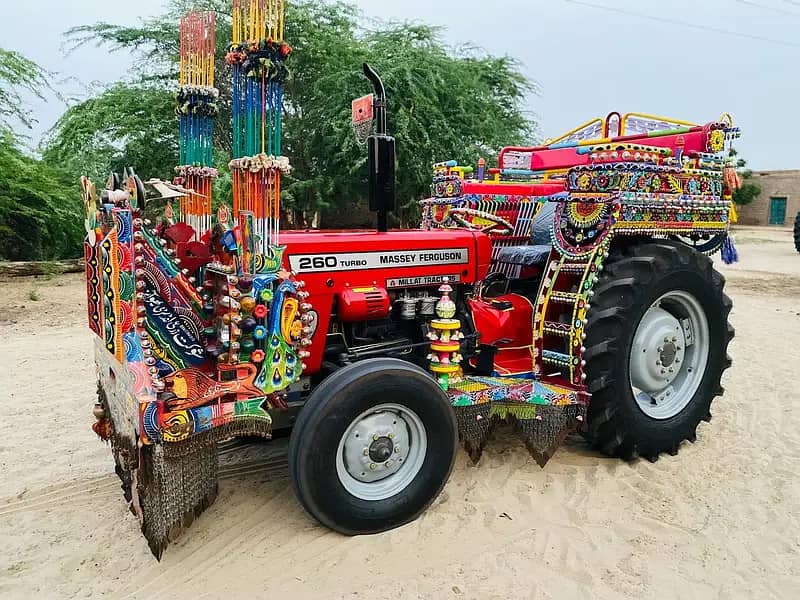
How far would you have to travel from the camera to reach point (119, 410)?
3188 mm

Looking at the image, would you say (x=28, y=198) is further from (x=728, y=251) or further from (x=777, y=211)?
(x=777, y=211)

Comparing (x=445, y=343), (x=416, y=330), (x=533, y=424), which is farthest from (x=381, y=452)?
(x=533, y=424)

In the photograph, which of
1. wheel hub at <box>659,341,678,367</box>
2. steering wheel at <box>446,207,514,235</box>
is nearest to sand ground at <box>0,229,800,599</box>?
Answer: wheel hub at <box>659,341,678,367</box>

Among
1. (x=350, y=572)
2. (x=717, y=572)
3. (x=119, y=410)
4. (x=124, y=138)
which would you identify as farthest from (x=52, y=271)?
(x=717, y=572)

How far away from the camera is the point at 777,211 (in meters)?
33.2

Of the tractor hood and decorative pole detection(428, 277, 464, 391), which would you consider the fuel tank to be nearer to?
the tractor hood

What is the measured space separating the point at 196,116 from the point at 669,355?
128 inches

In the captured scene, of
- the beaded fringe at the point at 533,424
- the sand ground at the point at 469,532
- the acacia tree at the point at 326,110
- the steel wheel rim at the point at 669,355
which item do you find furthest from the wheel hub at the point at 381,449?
the acacia tree at the point at 326,110

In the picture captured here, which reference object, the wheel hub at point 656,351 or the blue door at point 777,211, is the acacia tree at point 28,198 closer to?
the wheel hub at point 656,351

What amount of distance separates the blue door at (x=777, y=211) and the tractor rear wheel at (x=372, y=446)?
115 feet

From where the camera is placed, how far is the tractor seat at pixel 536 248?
4.45 metres

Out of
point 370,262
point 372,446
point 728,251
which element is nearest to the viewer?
point 372,446

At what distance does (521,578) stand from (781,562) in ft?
4.13

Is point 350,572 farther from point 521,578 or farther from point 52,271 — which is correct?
point 52,271
